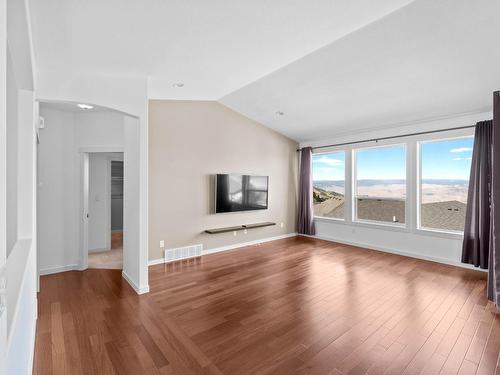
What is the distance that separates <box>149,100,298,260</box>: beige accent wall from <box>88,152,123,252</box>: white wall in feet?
5.10

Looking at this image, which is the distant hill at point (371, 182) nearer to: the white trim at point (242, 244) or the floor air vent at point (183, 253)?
the white trim at point (242, 244)

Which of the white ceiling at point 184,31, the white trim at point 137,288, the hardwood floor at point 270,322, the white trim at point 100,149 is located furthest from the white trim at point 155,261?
the white ceiling at point 184,31

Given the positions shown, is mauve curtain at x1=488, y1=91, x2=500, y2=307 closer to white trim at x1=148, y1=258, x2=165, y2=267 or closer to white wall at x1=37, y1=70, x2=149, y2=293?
white wall at x1=37, y1=70, x2=149, y2=293

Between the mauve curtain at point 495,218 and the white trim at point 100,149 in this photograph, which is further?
the white trim at point 100,149

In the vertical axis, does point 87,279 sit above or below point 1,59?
below

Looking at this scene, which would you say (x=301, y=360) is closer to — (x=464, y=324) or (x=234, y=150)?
(x=464, y=324)

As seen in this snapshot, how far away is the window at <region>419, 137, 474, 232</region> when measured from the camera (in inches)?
175

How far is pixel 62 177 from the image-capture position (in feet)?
13.3

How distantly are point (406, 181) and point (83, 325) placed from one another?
5.42 m

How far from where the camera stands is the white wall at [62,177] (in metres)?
3.89

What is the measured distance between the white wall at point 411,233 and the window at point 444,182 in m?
0.17

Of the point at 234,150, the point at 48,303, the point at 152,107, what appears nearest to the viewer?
the point at 48,303

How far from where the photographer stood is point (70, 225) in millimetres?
4113

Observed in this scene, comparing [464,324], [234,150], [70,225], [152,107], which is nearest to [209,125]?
[234,150]
